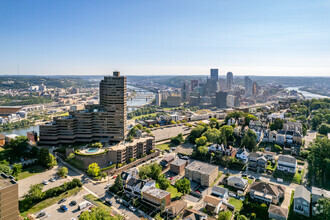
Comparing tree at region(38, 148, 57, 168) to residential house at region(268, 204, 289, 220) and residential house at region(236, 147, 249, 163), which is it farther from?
residential house at region(268, 204, 289, 220)

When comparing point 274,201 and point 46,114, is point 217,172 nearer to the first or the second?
point 274,201

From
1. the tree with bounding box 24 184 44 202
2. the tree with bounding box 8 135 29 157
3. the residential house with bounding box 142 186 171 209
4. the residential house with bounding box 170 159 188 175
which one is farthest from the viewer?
the tree with bounding box 8 135 29 157

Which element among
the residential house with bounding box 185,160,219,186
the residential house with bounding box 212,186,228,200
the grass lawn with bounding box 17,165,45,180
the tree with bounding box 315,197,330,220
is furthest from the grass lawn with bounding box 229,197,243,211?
the grass lawn with bounding box 17,165,45,180

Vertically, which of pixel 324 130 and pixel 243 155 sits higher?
pixel 324 130

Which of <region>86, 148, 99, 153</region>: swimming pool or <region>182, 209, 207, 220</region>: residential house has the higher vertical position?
<region>86, 148, 99, 153</region>: swimming pool

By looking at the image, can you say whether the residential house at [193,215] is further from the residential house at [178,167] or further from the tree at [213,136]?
the tree at [213,136]

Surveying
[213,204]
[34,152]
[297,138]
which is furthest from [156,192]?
[297,138]

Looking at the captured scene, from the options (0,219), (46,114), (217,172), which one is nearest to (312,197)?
(217,172)

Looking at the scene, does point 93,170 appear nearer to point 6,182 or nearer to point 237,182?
point 6,182
